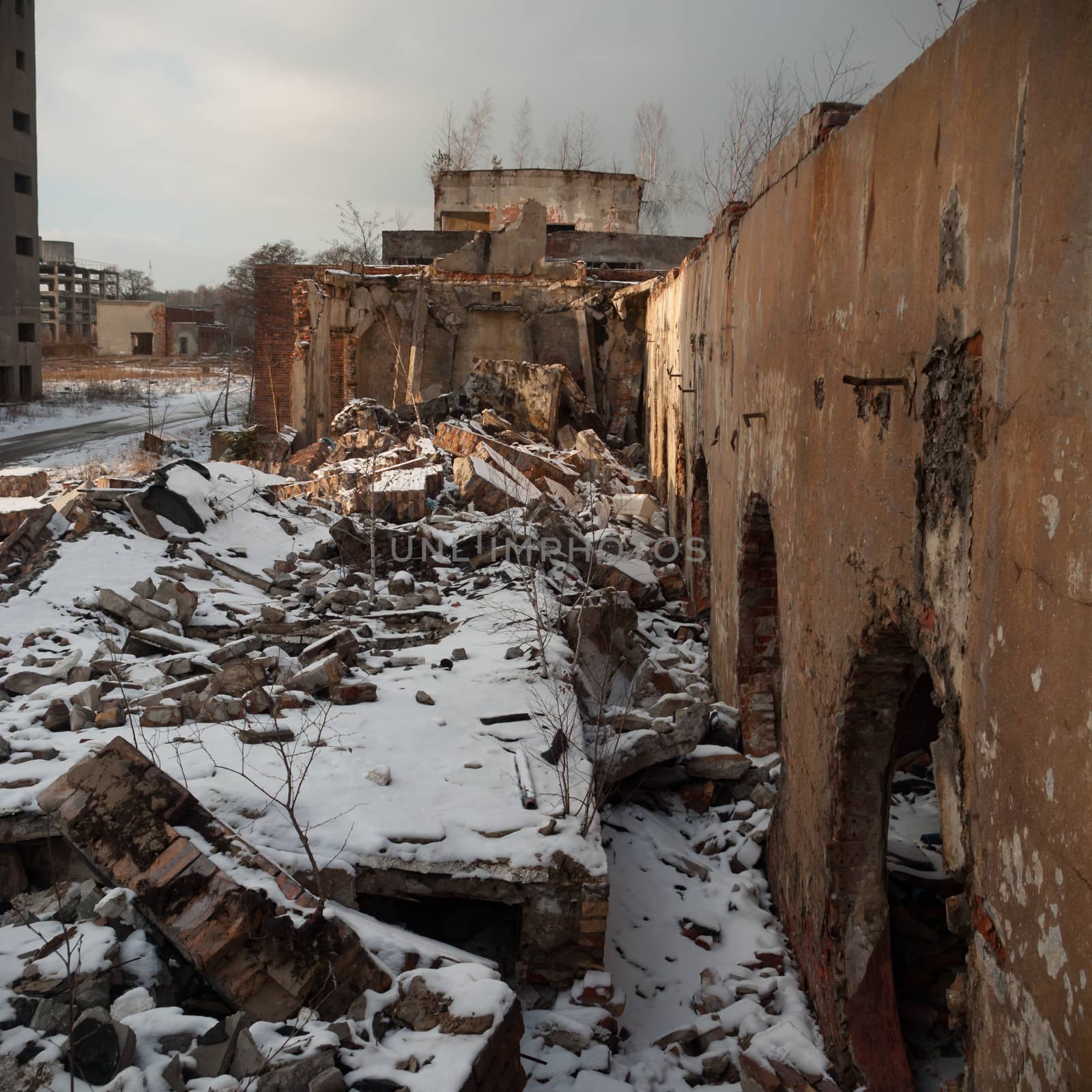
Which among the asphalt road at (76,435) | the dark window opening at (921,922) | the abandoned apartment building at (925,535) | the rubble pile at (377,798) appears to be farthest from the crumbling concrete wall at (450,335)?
the dark window opening at (921,922)

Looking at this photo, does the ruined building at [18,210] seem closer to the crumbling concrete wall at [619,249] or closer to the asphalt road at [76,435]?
the asphalt road at [76,435]

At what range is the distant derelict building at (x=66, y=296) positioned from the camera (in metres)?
56.8

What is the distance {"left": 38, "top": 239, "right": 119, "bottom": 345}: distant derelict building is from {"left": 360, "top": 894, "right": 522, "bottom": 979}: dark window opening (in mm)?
57505

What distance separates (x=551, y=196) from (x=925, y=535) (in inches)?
1043

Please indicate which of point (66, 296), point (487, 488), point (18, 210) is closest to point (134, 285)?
point (66, 296)

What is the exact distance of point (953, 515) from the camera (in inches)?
99.8

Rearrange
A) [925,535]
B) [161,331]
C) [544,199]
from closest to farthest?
1. [925,535]
2. [544,199]
3. [161,331]

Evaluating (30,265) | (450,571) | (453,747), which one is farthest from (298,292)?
(30,265)

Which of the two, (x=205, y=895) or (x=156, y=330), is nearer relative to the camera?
(x=205, y=895)

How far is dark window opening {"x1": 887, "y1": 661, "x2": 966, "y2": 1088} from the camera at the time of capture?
4.15 m

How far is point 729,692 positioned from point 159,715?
3691 mm

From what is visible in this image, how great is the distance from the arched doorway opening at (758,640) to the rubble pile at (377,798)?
148mm

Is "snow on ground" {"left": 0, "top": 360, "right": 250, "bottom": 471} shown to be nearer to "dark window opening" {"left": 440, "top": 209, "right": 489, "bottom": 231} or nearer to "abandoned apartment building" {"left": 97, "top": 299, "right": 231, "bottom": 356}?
"dark window opening" {"left": 440, "top": 209, "right": 489, "bottom": 231}

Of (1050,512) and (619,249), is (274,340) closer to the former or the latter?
(619,249)
